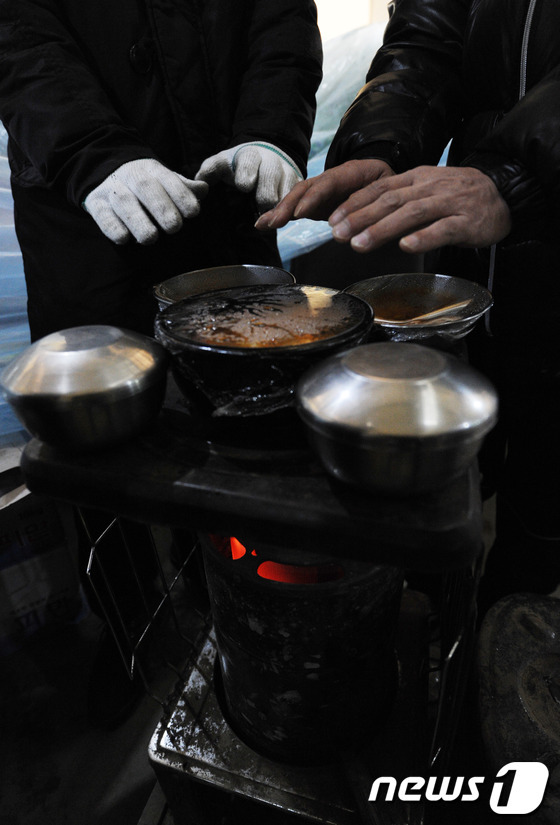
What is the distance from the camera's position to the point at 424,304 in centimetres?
123

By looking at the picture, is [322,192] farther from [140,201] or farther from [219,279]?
[140,201]

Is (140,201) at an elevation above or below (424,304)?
above

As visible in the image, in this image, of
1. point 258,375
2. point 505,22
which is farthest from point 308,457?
point 505,22

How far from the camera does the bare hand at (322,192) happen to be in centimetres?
125

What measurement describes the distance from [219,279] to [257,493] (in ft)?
2.56

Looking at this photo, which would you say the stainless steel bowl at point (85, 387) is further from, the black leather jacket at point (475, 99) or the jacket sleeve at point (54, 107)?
the black leather jacket at point (475, 99)

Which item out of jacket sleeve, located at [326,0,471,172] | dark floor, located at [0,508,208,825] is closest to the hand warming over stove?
jacket sleeve, located at [326,0,471,172]

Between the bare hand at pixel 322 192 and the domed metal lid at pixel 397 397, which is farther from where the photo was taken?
the bare hand at pixel 322 192

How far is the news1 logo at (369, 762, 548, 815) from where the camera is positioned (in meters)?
1.19

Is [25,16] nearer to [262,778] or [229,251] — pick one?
[229,251]

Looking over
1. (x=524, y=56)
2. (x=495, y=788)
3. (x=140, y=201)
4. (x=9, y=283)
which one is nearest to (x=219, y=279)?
(x=140, y=201)

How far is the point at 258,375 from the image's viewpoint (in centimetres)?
86

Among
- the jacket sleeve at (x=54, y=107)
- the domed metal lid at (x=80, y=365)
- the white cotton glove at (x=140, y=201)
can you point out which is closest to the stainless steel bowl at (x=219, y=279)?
the white cotton glove at (x=140, y=201)

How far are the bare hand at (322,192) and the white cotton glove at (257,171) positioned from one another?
16cm
